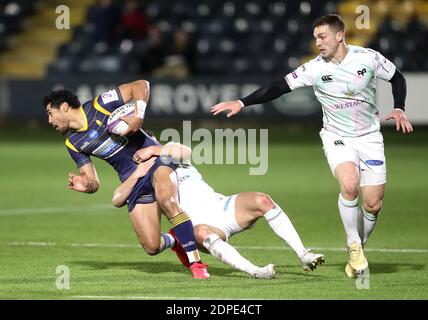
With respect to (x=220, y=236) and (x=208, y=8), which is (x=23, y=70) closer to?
(x=208, y=8)

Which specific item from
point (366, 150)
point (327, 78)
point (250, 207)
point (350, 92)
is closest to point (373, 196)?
point (366, 150)

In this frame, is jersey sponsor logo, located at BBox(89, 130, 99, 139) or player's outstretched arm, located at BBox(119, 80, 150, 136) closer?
player's outstretched arm, located at BBox(119, 80, 150, 136)

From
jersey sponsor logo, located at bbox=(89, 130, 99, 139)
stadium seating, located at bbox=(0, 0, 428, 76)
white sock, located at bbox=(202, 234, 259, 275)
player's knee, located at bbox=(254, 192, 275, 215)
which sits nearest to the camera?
white sock, located at bbox=(202, 234, 259, 275)

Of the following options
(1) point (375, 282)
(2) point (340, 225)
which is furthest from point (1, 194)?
(1) point (375, 282)

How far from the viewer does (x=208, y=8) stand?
28.2 meters

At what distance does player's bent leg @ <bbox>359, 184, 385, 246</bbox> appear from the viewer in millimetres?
9398

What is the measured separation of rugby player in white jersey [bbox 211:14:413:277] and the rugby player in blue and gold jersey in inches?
36.5

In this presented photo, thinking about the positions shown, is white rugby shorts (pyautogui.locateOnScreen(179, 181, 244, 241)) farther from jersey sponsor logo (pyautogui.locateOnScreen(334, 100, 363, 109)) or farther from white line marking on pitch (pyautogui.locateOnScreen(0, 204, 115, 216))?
white line marking on pitch (pyautogui.locateOnScreen(0, 204, 115, 216))

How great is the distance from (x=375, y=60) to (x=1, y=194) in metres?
7.94

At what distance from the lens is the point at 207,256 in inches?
412

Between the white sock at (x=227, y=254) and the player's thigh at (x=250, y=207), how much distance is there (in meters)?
0.26

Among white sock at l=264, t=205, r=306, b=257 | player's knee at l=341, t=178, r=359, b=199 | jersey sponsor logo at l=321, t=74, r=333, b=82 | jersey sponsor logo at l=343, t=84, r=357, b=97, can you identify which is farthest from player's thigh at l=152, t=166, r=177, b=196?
jersey sponsor logo at l=343, t=84, r=357, b=97

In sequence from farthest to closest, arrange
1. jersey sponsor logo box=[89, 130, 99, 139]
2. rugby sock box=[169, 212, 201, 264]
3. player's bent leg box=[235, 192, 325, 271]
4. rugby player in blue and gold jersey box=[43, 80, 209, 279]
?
1. jersey sponsor logo box=[89, 130, 99, 139]
2. rugby player in blue and gold jersey box=[43, 80, 209, 279]
3. rugby sock box=[169, 212, 201, 264]
4. player's bent leg box=[235, 192, 325, 271]

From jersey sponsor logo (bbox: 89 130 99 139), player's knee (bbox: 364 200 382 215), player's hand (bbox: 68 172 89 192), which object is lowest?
player's knee (bbox: 364 200 382 215)
